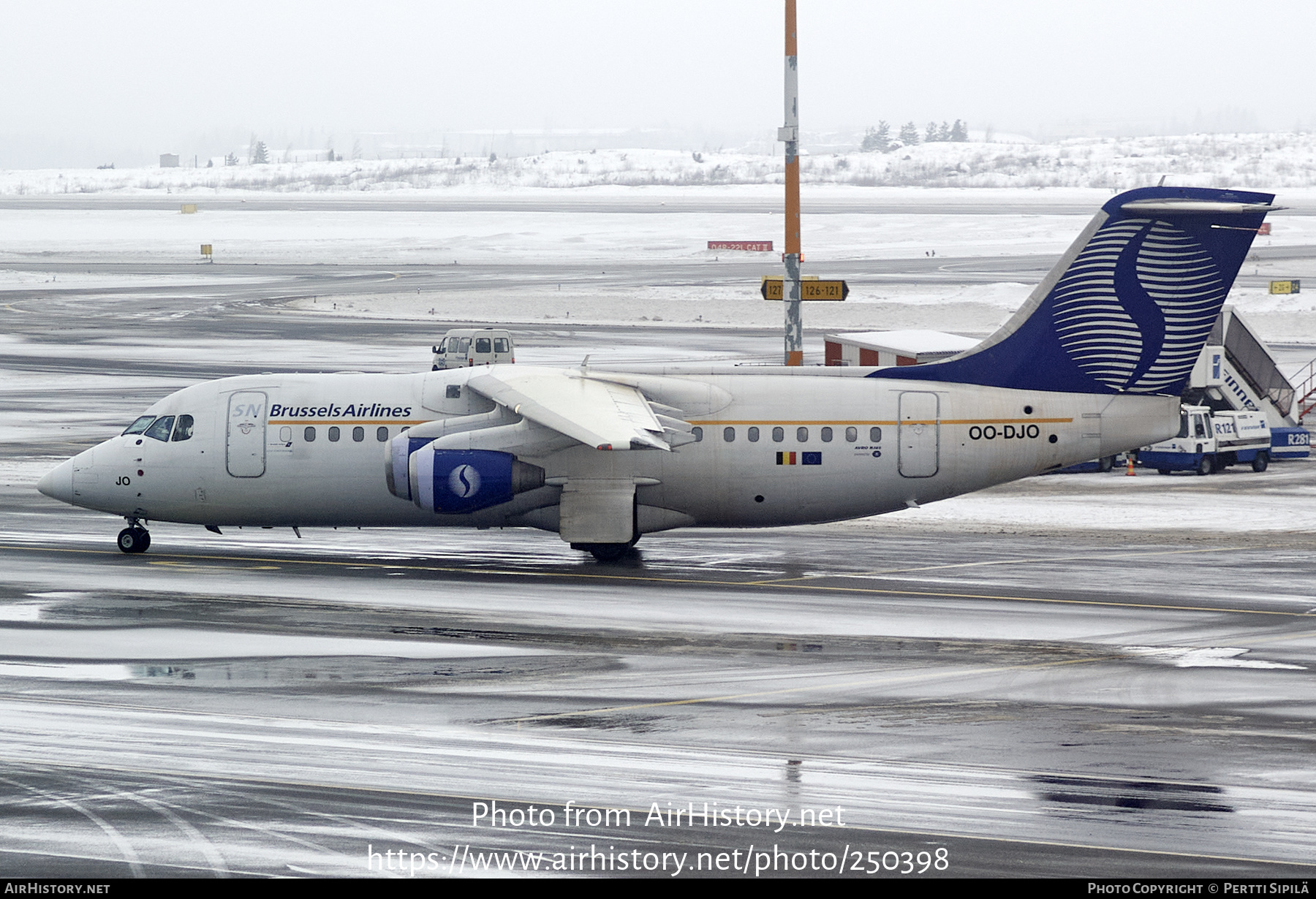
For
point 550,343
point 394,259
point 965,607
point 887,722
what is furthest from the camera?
point 394,259

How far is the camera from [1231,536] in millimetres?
31266

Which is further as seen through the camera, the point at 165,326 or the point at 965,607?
the point at 165,326

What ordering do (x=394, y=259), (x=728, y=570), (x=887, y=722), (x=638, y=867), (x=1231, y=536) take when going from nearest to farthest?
(x=638, y=867), (x=887, y=722), (x=728, y=570), (x=1231, y=536), (x=394, y=259)

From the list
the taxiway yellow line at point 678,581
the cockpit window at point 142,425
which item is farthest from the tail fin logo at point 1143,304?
the cockpit window at point 142,425

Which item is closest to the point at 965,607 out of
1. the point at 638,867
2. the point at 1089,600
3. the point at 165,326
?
the point at 1089,600

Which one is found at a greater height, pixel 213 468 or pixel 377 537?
pixel 213 468

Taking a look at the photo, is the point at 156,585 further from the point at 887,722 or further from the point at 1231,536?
the point at 1231,536

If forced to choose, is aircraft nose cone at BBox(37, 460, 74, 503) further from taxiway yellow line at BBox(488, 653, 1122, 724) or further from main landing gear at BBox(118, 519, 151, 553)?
taxiway yellow line at BBox(488, 653, 1122, 724)

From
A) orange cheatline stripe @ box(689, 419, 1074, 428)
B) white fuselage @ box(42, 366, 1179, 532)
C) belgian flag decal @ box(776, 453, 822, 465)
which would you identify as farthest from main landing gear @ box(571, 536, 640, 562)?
belgian flag decal @ box(776, 453, 822, 465)

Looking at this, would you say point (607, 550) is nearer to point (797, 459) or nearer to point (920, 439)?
point (797, 459)

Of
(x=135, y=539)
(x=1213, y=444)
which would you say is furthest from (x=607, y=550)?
(x=1213, y=444)

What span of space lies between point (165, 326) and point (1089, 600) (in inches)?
2345

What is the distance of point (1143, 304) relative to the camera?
27.8 meters

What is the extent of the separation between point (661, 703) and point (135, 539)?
15089mm
